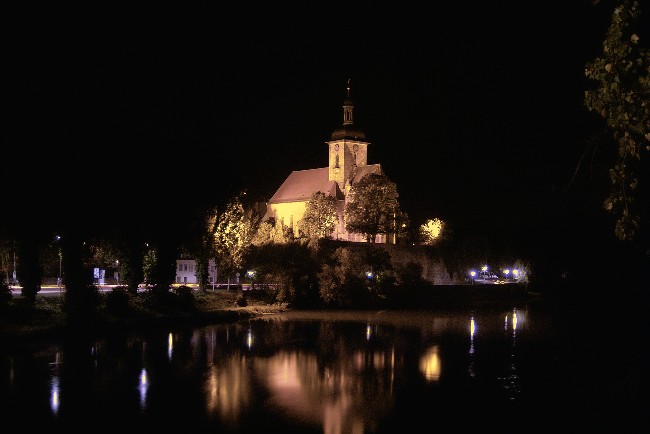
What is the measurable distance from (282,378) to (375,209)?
6084 cm

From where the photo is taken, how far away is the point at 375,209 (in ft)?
271

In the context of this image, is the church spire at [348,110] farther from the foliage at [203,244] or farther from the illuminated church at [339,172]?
the foliage at [203,244]

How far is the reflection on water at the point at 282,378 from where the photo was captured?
17312 millimetres

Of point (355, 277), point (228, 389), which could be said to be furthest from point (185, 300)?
point (228, 389)

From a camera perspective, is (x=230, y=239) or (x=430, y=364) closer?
(x=430, y=364)

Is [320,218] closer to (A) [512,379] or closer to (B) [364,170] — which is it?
(B) [364,170]

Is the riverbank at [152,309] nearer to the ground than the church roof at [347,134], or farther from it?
nearer to the ground

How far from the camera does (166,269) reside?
142ft

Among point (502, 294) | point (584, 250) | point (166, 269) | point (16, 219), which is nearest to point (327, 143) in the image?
point (502, 294)

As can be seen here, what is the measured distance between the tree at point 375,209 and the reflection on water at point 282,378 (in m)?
45.5

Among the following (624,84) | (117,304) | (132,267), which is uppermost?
(624,84)

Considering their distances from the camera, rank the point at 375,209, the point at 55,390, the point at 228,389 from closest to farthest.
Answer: the point at 55,390 < the point at 228,389 < the point at 375,209

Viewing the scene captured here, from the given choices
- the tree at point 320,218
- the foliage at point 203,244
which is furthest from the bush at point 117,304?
the tree at point 320,218

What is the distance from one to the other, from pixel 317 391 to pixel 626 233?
1373cm
